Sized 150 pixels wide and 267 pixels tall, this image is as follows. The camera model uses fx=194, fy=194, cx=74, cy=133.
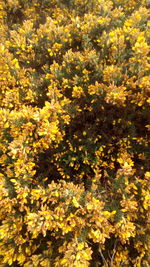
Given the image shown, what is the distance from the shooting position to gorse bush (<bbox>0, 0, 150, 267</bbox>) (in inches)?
81.0

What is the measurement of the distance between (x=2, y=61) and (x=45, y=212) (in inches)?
89.5

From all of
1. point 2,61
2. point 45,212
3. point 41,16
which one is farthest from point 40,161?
point 41,16

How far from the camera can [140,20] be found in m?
3.51

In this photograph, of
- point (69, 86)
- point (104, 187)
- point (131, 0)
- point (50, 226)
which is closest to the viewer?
point (50, 226)

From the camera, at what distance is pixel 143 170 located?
2773mm

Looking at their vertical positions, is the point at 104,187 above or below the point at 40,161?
below

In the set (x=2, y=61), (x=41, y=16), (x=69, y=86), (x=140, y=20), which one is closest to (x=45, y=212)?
(x=69, y=86)

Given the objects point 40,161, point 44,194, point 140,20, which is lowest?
point 44,194

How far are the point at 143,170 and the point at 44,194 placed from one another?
147 cm

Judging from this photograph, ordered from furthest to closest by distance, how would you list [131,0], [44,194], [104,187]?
1. [131,0]
2. [104,187]
3. [44,194]

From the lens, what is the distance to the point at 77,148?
277cm

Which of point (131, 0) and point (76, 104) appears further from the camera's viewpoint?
point (131, 0)

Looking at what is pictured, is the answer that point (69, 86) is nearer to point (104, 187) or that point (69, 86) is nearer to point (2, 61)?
point (2, 61)

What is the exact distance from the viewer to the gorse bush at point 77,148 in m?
2.06
